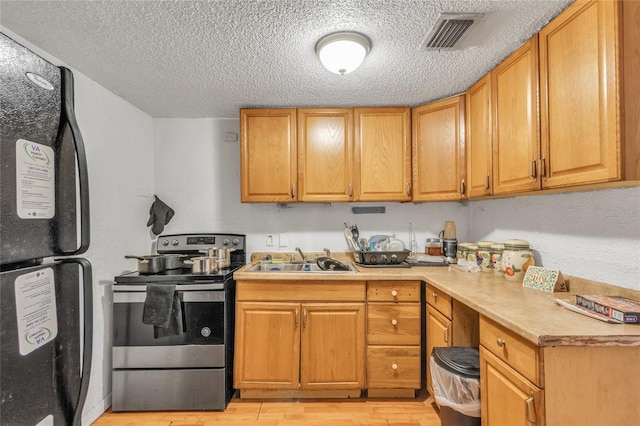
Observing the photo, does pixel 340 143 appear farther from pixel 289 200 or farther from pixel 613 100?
pixel 613 100

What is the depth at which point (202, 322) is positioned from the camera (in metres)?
1.97

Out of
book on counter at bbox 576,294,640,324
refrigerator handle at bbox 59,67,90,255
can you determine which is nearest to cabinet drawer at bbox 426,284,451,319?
book on counter at bbox 576,294,640,324

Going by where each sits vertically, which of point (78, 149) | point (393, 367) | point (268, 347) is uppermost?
point (78, 149)

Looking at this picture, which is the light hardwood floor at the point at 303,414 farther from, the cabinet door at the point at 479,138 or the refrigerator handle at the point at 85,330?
the cabinet door at the point at 479,138

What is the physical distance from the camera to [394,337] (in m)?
2.02

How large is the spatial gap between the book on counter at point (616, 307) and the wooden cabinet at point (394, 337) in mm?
915

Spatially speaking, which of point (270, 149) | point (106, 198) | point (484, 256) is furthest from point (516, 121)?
point (106, 198)

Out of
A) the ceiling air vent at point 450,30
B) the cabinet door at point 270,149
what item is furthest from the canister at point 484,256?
the cabinet door at point 270,149

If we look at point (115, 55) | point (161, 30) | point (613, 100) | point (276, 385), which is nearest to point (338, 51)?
point (161, 30)

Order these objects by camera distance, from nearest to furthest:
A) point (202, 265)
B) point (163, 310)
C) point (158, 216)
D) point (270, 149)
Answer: point (163, 310), point (202, 265), point (270, 149), point (158, 216)

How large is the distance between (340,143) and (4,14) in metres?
1.89

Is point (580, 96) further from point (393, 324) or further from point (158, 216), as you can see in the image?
point (158, 216)

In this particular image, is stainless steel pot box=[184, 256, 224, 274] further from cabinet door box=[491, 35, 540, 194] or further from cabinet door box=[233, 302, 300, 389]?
cabinet door box=[491, 35, 540, 194]

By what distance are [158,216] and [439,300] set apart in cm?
224
